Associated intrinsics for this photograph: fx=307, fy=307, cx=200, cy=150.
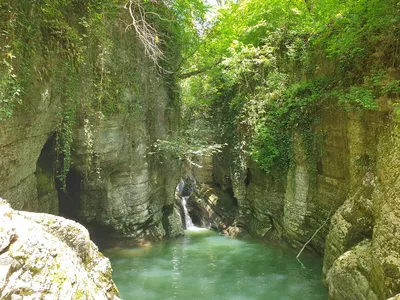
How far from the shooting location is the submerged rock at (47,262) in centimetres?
241

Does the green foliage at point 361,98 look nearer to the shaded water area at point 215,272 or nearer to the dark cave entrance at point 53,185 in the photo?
the shaded water area at point 215,272

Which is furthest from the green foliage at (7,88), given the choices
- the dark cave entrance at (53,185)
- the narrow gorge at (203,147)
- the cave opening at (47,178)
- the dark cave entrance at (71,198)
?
the dark cave entrance at (71,198)

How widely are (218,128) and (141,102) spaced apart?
4.35m

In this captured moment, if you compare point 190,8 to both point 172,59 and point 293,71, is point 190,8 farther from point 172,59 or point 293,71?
point 293,71

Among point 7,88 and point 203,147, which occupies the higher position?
point 7,88

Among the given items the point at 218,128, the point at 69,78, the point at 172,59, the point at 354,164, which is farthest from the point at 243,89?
the point at 69,78

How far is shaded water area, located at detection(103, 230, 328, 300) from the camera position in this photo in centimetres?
724

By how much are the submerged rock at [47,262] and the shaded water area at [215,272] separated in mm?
4178

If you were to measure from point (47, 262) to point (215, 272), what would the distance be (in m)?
6.58

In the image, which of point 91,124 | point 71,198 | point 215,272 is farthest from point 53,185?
point 215,272

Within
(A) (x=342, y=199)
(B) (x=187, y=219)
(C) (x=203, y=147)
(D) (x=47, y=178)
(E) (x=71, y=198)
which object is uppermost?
(C) (x=203, y=147)

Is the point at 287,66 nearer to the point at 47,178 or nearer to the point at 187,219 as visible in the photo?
the point at 187,219

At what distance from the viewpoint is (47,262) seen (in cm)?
269

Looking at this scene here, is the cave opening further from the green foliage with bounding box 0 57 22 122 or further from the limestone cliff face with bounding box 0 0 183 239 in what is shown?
the green foliage with bounding box 0 57 22 122
